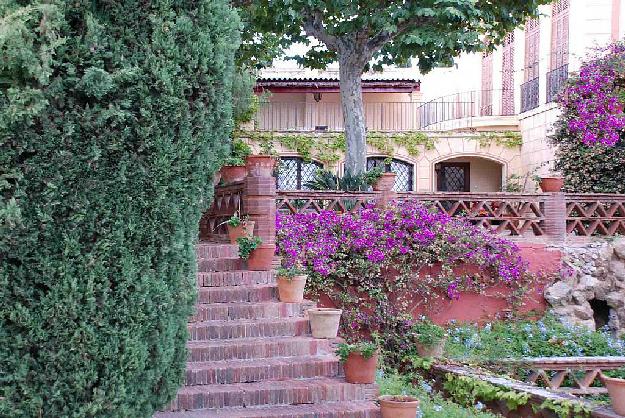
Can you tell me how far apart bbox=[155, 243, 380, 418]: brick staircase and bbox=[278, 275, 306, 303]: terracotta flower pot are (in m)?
0.11

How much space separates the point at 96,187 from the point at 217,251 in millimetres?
4731

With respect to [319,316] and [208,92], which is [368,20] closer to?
[319,316]

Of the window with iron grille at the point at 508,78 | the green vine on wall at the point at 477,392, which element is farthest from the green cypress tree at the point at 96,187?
the window with iron grille at the point at 508,78

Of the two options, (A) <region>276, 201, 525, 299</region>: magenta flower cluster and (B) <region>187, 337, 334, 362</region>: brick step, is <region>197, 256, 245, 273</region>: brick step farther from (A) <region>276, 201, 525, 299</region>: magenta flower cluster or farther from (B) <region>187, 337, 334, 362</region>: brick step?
(B) <region>187, 337, 334, 362</region>: brick step

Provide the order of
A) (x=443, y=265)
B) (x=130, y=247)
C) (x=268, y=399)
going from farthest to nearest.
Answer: (x=443, y=265)
(x=268, y=399)
(x=130, y=247)

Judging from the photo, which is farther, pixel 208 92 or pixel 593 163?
pixel 593 163

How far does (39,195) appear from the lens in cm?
416

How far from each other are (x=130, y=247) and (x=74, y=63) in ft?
3.63

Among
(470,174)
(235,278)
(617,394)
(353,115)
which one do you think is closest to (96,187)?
(235,278)

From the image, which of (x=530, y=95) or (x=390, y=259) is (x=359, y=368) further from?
(x=530, y=95)

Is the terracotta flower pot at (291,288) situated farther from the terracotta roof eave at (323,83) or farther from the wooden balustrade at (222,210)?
the terracotta roof eave at (323,83)

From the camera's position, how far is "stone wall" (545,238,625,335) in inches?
447

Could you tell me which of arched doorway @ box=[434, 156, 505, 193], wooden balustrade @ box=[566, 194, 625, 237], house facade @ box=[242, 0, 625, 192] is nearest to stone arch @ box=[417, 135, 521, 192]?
house facade @ box=[242, 0, 625, 192]

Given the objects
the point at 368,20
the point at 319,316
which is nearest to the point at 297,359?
the point at 319,316
